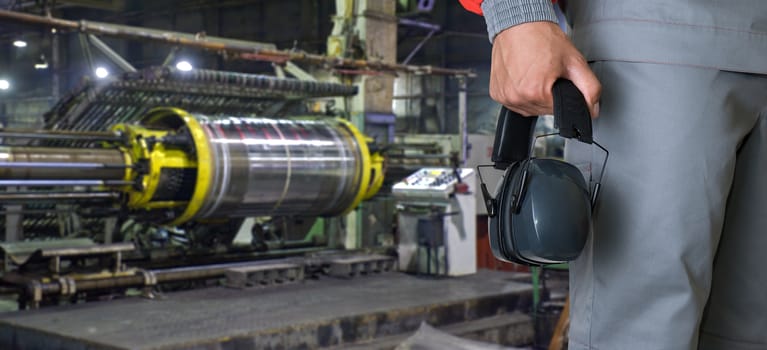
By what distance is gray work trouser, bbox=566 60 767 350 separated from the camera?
3.65 feet

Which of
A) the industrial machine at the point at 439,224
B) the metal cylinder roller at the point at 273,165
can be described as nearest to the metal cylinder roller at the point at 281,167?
the metal cylinder roller at the point at 273,165

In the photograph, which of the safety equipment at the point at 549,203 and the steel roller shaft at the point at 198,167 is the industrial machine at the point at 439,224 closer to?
the steel roller shaft at the point at 198,167

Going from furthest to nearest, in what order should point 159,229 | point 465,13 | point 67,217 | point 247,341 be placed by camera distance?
point 465,13
point 159,229
point 67,217
point 247,341

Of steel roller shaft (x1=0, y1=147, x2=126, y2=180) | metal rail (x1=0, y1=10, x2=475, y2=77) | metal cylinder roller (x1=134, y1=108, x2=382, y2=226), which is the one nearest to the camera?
steel roller shaft (x1=0, y1=147, x2=126, y2=180)

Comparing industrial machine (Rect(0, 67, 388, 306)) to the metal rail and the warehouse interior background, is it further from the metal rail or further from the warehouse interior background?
the metal rail

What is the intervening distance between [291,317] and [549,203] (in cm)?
355

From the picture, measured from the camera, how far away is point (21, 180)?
4.95 m

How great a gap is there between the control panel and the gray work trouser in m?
4.89

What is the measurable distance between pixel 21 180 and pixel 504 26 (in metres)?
4.33

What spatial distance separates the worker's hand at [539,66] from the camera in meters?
1.13

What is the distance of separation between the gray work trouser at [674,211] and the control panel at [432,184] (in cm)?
489

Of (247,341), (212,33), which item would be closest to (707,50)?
(247,341)

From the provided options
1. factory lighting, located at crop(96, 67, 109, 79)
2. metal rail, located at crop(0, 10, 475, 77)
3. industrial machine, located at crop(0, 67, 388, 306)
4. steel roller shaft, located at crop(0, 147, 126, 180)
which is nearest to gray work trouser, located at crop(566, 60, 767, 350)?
industrial machine, located at crop(0, 67, 388, 306)

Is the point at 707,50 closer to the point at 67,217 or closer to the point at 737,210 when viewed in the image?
the point at 737,210
